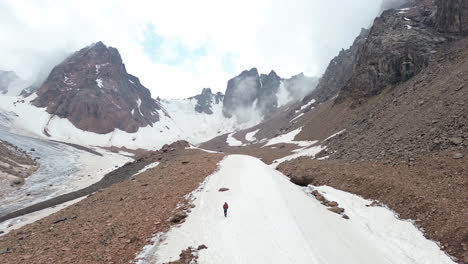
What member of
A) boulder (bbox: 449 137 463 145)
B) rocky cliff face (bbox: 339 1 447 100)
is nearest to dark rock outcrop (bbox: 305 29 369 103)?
rocky cliff face (bbox: 339 1 447 100)

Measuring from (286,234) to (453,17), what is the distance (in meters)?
66.6

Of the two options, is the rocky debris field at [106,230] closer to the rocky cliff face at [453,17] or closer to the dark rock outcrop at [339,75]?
the rocky cliff face at [453,17]

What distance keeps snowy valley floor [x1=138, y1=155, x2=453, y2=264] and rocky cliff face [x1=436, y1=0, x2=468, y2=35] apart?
55449 millimetres

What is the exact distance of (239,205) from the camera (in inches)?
688

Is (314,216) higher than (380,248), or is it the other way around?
(314,216)

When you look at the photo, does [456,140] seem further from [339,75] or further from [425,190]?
[339,75]

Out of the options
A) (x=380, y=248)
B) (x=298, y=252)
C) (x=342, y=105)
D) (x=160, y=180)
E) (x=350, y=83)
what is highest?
(x=350, y=83)

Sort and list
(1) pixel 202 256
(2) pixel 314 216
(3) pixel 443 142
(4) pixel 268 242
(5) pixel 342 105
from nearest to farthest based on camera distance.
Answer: (1) pixel 202 256 → (4) pixel 268 242 → (2) pixel 314 216 → (3) pixel 443 142 → (5) pixel 342 105

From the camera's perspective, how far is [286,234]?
533 inches

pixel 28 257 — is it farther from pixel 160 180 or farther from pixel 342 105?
pixel 342 105

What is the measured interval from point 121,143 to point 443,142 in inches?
7329

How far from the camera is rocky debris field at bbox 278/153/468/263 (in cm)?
1508

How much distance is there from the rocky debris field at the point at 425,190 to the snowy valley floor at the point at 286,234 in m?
0.75

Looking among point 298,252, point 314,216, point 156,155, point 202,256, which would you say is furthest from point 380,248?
point 156,155
